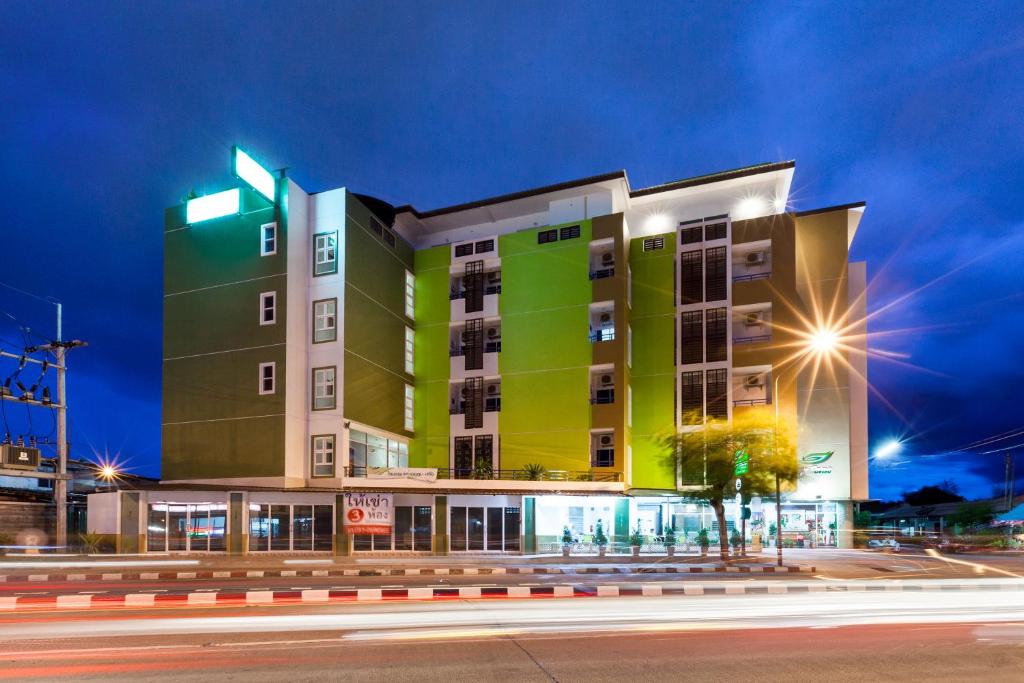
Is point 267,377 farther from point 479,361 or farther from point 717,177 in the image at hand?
point 717,177

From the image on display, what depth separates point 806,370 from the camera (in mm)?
46406

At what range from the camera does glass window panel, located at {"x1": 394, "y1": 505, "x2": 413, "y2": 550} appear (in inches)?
1499

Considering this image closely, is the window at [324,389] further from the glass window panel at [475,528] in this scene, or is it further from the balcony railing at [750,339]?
the balcony railing at [750,339]

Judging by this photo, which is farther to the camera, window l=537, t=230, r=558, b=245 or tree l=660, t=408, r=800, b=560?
window l=537, t=230, r=558, b=245

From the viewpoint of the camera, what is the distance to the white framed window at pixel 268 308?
4031 cm

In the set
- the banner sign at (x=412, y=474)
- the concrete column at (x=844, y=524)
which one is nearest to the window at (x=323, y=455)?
the banner sign at (x=412, y=474)

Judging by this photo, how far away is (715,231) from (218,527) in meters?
33.3

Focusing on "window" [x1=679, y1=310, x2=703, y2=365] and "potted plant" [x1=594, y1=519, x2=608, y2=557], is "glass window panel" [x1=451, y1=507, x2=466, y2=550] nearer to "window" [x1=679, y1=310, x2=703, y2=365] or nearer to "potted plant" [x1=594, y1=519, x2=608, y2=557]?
"potted plant" [x1=594, y1=519, x2=608, y2=557]

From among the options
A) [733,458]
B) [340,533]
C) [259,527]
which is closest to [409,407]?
[340,533]

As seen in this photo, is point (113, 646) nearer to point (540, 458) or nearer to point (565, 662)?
point (565, 662)

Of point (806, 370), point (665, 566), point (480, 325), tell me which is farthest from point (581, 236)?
point (665, 566)

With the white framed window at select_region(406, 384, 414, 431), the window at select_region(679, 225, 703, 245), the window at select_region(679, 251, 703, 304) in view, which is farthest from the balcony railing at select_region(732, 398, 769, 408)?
the white framed window at select_region(406, 384, 414, 431)

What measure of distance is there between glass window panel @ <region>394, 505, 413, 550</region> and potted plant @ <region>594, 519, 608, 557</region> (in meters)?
9.93

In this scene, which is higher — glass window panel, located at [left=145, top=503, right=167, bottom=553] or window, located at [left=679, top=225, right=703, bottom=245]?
window, located at [left=679, top=225, right=703, bottom=245]
